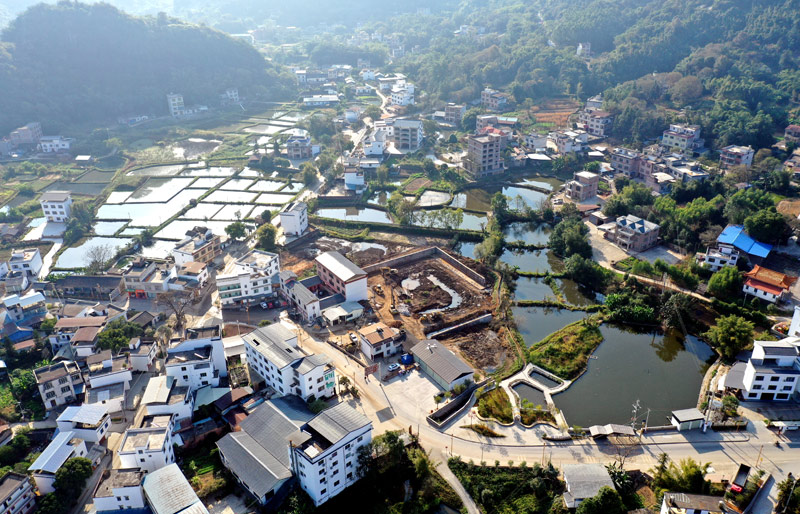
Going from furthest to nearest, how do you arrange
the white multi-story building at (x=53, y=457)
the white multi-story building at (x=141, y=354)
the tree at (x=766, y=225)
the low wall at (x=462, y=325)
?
the tree at (x=766, y=225) → the low wall at (x=462, y=325) → the white multi-story building at (x=141, y=354) → the white multi-story building at (x=53, y=457)

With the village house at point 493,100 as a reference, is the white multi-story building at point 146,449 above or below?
below

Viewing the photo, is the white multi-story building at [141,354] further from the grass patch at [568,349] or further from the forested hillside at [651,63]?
the forested hillside at [651,63]

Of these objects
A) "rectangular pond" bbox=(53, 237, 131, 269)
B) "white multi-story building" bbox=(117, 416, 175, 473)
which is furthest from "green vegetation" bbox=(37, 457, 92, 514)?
"rectangular pond" bbox=(53, 237, 131, 269)

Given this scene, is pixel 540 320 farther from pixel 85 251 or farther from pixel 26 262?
pixel 26 262

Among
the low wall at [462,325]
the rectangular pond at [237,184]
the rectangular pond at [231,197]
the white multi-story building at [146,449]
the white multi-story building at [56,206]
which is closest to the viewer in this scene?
the white multi-story building at [146,449]

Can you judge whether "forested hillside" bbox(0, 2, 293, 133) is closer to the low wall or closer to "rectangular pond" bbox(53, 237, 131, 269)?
"rectangular pond" bbox(53, 237, 131, 269)

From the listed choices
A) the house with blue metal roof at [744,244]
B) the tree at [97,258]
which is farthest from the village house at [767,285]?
the tree at [97,258]

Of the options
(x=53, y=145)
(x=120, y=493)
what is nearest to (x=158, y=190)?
(x=53, y=145)
